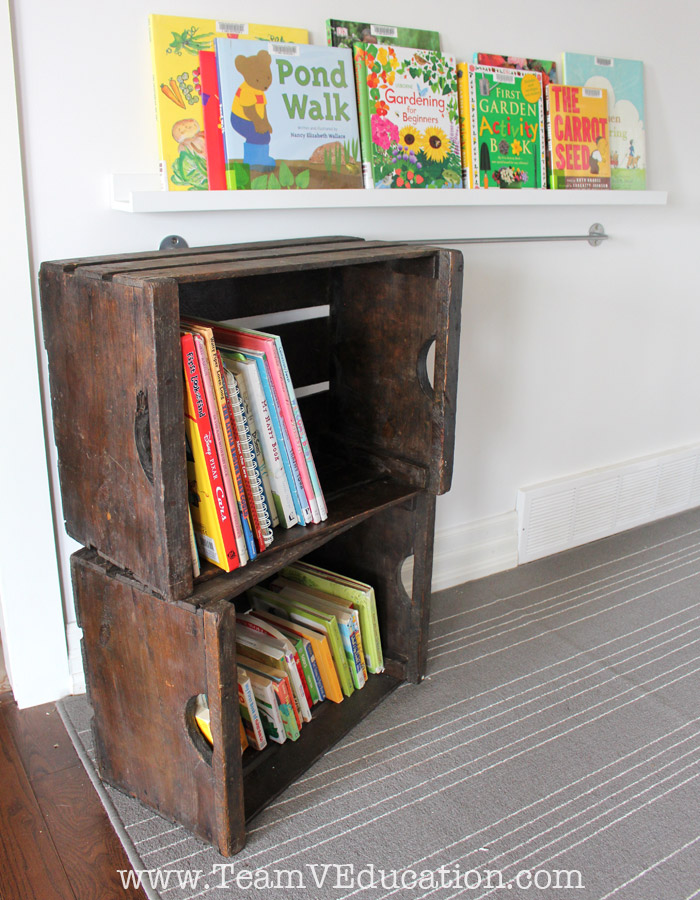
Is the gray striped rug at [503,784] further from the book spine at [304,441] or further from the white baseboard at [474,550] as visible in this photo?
the book spine at [304,441]

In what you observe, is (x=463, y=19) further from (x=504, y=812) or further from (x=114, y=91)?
(x=504, y=812)

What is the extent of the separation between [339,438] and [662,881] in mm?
986

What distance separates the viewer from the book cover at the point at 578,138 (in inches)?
75.0

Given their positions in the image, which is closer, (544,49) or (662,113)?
(544,49)

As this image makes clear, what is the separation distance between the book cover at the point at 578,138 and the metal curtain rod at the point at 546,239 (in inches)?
4.9

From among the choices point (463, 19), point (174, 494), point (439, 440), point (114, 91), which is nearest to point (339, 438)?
point (439, 440)

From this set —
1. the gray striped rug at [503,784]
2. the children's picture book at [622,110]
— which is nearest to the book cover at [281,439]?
the gray striped rug at [503,784]

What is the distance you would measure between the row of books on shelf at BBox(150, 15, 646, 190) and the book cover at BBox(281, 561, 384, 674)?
79 centimetres

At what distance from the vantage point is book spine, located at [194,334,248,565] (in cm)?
114

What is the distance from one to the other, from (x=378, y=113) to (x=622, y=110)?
786mm

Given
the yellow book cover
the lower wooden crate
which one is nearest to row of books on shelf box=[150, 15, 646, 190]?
the yellow book cover

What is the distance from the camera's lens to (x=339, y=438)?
1.71m

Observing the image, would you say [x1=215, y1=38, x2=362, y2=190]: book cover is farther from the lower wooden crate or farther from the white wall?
the lower wooden crate

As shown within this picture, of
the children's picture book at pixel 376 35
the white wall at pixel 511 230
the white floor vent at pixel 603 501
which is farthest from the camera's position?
the white floor vent at pixel 603 501
